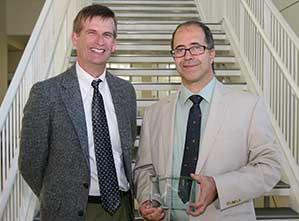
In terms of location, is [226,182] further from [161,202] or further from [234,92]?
[234,92]

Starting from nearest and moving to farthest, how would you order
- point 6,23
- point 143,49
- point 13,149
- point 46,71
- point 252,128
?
1. point 252,128
2. point 13,149
3. point 46,71
4. point 143,49
5. point 6,23

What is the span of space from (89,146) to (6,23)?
7.54m

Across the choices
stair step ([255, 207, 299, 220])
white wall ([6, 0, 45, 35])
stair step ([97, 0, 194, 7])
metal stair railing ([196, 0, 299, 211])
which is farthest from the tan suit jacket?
white wall ([6, 0, 45, 35])

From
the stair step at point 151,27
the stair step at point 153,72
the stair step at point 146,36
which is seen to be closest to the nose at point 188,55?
the stair step at point 153,72

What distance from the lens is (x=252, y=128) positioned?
56.5 inches

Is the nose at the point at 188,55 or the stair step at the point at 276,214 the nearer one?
the nose at the point at 188,55

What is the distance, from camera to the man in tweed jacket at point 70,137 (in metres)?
1.58

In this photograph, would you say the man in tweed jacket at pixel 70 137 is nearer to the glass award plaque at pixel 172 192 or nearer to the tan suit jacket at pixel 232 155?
the tan suit jacket at pixel 232 155

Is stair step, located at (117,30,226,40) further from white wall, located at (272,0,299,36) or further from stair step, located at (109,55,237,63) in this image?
white wall, located at (272,0,299,36)

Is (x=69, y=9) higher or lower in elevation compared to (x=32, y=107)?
higher

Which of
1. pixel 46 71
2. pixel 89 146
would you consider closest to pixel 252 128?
pixel 89 146

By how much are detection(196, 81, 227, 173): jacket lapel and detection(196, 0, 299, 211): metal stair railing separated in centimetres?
183

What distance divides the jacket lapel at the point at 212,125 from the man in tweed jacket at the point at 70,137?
399 mm

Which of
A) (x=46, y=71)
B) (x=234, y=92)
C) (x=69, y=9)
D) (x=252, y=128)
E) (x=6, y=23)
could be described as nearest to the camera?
(x=252, y=128)
